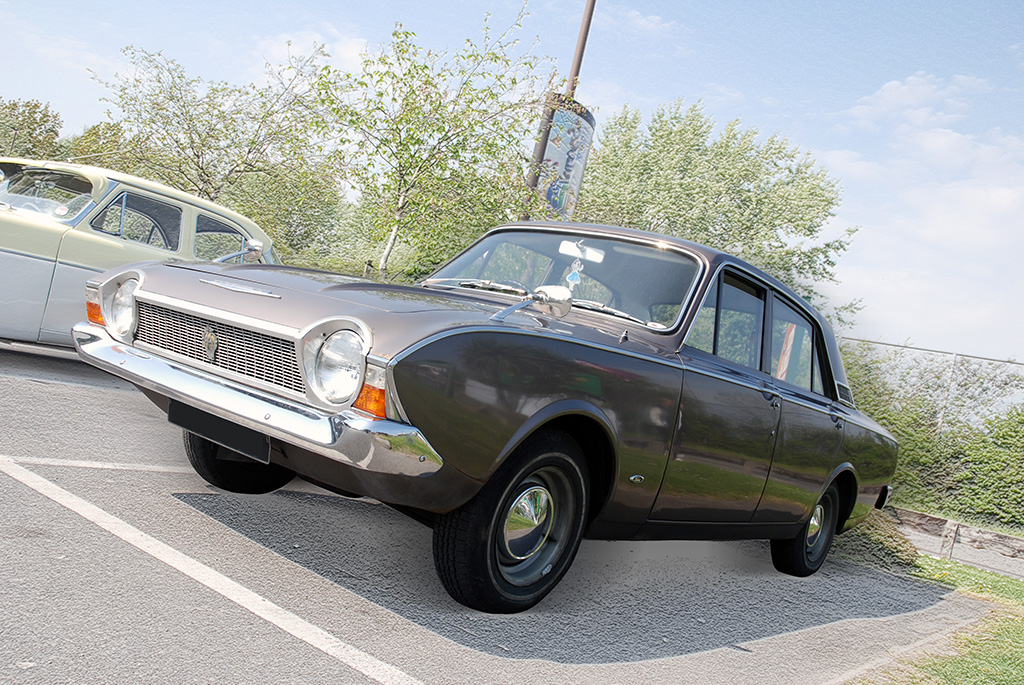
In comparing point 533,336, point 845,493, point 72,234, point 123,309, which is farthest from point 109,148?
point 533,336

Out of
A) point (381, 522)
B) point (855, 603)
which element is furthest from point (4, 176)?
point (855, 603)

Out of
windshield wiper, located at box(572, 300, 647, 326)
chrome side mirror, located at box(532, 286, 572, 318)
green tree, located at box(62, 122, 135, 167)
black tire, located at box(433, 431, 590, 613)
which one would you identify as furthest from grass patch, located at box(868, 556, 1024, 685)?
green tree, located at box(62, 122, 135, 167)

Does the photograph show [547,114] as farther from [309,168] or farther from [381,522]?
[381,522]

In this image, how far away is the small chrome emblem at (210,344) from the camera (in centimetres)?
321

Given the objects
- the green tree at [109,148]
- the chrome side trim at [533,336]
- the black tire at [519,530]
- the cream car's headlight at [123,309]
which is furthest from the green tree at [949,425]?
the green tree at [109,148]

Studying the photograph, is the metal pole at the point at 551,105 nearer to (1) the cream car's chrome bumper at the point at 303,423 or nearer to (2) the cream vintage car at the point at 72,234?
(2) the cream vintage car at the point at 72,234

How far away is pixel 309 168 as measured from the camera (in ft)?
46.8

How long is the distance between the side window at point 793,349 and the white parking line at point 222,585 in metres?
3.08

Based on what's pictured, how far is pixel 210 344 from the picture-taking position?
3.22 m

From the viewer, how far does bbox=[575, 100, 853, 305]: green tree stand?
3597 centimetres

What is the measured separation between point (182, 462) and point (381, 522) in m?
1.25

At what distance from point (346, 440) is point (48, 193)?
5.50 metres

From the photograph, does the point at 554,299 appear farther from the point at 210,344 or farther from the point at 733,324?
the point at 733,324

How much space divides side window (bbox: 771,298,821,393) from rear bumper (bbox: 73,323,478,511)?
108 inches
